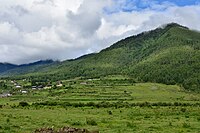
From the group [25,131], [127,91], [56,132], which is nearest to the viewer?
[56,132]

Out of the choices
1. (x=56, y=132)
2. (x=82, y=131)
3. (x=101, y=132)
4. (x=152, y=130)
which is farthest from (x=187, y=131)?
(x=56, y=132)

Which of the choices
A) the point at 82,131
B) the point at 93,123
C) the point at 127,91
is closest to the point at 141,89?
the point at 127,91

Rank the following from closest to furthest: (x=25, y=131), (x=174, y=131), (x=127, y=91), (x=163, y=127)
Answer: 1. (x=25, y=131)
2. (x=174, y=131)
3. (x=163, y=127)
4. (x=127, y=91)

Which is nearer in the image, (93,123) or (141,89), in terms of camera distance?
(93,123)

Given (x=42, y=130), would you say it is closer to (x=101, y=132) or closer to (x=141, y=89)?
(x=101, y=132)

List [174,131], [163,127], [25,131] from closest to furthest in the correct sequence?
[25,131], [174,131], [163,127]

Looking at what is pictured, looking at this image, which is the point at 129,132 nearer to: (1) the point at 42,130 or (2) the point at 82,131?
(2) the point at 82,131

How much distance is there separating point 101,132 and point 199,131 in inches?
449

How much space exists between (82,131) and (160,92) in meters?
161

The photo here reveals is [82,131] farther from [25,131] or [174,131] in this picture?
[174,131]

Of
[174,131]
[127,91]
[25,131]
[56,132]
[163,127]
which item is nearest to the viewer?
[56,132]

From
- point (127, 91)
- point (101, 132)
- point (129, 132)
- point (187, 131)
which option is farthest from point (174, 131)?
point (127, 91)

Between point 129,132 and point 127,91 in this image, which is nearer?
point 129,132

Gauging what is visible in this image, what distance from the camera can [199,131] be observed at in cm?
4069
